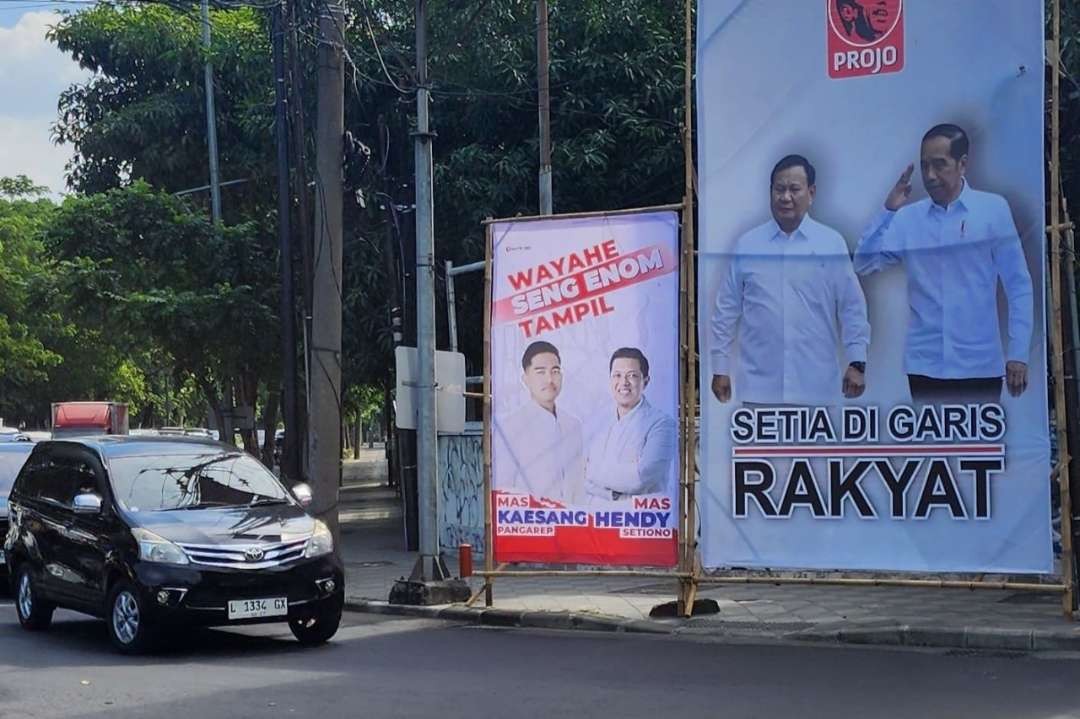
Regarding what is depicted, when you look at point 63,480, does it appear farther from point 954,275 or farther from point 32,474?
point 954,275

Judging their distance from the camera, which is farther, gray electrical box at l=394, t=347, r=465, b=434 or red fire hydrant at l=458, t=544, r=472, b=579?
gray electrical box at l=394, t=347, r=465, b=434

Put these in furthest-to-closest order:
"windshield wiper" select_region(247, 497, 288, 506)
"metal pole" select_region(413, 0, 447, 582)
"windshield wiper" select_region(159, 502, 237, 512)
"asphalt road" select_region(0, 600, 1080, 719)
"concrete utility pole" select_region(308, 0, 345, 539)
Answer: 1. "concrete utility pole" select_region(308, 0, 345, 539)
2. "metal pole" select_region(413, 0, 447, 582)
3. "windshield wiper" select_region(247, 497, 288, 506)
4. "windshield wiper" select_region(159, 502, 237, 512)
5. "asphalt road" select_region(0, 600, 1080, 719)

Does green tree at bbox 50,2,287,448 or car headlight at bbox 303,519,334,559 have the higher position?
green tree at bbox 50,2,287,448

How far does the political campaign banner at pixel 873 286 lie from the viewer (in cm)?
1159

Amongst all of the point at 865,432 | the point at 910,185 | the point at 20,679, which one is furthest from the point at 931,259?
the point at 20,679

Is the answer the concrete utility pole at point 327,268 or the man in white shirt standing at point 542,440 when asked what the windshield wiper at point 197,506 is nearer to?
the man in white shirt standing at point 542,440

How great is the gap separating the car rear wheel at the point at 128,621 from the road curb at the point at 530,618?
3.44m

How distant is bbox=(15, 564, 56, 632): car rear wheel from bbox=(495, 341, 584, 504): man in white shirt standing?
4.27 m

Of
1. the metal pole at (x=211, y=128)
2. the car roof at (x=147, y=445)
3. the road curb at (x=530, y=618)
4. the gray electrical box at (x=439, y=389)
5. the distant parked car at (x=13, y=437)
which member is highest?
the metal pole at (x=211, y=128)

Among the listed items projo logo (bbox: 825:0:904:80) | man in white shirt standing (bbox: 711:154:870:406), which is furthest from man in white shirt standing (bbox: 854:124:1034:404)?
projo logo (bbox: 825:0:904:80)

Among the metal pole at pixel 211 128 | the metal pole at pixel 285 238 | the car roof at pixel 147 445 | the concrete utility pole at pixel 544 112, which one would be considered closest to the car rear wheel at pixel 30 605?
the car roof at pixel 147 445

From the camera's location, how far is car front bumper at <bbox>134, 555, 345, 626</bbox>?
34.9 ft

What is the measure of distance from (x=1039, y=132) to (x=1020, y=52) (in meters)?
0.67

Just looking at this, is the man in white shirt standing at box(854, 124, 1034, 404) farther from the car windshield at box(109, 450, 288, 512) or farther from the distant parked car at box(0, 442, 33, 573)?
the distant parked car at box(0, 442, 33, 573)
